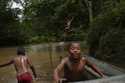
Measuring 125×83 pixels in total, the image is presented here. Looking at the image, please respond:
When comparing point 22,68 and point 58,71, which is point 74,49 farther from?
point 22,68

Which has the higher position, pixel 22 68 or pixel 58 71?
pixel 58 71

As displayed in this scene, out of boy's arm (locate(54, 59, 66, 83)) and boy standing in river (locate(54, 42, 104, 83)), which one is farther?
boy standing in river (locate(54, 42, 104, 83))

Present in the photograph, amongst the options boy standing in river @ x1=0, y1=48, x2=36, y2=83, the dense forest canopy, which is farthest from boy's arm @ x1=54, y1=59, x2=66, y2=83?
the dense forest canopy

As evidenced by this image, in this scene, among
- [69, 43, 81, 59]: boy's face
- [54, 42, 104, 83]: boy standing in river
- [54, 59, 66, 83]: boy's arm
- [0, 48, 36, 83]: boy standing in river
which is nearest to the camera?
[54, 59, 66, 83]: boy's arm

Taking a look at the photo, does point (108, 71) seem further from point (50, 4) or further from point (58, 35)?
point (50, 4)

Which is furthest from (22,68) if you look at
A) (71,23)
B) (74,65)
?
Result: (71,23)

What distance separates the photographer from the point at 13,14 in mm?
46688

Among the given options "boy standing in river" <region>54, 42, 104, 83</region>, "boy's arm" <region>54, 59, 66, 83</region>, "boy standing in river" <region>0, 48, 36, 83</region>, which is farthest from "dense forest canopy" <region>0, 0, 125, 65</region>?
"boy's arm" <region>54, 59, 66, 83</region>

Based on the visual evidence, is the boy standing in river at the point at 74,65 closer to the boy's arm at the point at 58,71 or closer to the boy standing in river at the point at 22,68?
the boy's arm at the point at 58,71

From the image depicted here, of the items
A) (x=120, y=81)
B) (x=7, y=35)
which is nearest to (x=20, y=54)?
(x=120, y=81)

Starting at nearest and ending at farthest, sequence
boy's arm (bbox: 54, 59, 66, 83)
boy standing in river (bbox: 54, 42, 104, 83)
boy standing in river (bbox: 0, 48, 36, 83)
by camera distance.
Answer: boy's arm (bbox: 54, 59, 66, 83) < boy standing in river (bbox: 54, 42, 104, 83) < boy standing in river (bbox: 0, 48, 36, 83)

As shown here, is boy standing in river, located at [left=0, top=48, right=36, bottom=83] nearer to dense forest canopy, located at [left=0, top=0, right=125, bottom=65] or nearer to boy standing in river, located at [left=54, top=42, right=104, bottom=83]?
boy standing in river, located at [left=54, top=42, right=104, bottom=83]

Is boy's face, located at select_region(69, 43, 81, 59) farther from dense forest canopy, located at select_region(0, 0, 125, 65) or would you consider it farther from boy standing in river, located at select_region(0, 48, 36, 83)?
dense forest canopy, located at select_region(0, 0, 125, 65)

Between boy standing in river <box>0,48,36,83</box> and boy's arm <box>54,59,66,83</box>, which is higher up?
boy's arm <box>54,59,66,83</box>
